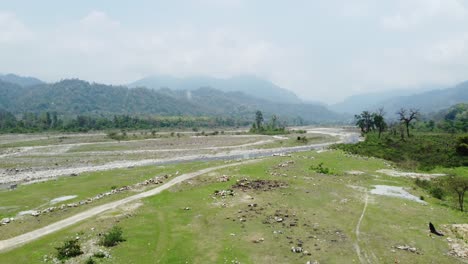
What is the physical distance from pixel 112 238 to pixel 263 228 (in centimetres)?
1439

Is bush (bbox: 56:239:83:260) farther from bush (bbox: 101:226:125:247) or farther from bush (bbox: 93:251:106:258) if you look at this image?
bush (bbox: 101:226:125:247)

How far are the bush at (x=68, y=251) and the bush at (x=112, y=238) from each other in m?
2.25

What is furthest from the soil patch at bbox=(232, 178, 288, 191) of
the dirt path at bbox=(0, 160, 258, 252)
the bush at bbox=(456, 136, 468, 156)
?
the bush at bbox=(456, 136, 468, 156)

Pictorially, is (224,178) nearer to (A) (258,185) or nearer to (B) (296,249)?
(A) (258,185)

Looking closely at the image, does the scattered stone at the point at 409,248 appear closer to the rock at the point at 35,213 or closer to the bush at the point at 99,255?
the bush at the point at 99,255

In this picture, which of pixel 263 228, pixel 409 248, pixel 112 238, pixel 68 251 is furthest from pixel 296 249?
pixel 68 251

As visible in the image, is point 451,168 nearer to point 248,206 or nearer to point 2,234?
point 248,206

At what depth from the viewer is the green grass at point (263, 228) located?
30141 millimetres

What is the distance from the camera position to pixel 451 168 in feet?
256

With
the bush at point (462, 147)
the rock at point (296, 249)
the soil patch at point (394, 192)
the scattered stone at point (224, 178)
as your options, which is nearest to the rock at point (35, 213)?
the scattered stone at point (224, 178)

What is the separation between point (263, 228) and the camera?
36.3 meters

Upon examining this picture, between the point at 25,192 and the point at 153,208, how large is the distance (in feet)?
83.7

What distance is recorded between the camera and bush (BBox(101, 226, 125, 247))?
107 ft

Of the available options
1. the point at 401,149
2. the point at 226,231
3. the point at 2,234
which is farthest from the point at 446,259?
the point at 401,149
